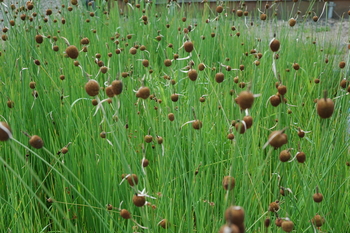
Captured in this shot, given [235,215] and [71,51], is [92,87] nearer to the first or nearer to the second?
[71,51]

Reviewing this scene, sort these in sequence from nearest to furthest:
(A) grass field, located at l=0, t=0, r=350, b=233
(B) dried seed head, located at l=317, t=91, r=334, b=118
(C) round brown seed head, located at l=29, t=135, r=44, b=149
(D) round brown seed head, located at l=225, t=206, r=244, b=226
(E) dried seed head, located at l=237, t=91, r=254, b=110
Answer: (D) round brown seed head, located at l=225, t=206, r=244, b=226, (E) dried seed head, located at l=237, t=91, r=254, b=110, (B) dried seed head, located at l=317, t=91, r=334, b=118, (C) round brown seed head, located at l=29, t=135, r=44, b=149, (A) grass field, located at l=0, t=0, r=350, b=233

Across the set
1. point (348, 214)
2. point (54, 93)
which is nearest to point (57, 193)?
point (54, 93)

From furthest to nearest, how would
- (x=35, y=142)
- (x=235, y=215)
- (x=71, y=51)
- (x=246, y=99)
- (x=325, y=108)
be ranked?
(x=71, y=51)
(x=35, y=142)
(x=325, y=108)
(x=246, y=99)
(x=235, y=215)

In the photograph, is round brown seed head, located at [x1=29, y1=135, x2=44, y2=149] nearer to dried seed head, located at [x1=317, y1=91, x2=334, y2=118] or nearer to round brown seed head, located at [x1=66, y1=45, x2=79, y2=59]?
round brown seed head, located at [x1=66, y1=45, x2=79, y2=59]

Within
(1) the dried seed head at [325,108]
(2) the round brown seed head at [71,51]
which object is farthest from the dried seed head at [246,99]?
(2) the round brown seed head at [71,51]

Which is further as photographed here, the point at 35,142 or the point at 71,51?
the point at 71,51

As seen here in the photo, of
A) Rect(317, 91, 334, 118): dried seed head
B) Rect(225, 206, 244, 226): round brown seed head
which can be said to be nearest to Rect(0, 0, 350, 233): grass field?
Rect(317, 91, 334, 118): dried seed head

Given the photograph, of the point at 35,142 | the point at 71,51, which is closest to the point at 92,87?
the point at 35,142

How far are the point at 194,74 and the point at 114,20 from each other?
2954mm

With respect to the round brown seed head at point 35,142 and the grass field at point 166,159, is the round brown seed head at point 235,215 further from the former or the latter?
the round brown seed head at point 35,142

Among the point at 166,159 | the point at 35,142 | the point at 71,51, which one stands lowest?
the point at 166,159

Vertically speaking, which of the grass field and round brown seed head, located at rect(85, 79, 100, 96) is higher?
round brown seed head, located at rect(85, 79, 100, 96)

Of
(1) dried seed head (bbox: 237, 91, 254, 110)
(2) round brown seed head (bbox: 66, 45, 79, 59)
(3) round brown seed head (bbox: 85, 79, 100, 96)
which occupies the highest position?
(1) dried seed head (bbox: 237, 91, 254, 110)

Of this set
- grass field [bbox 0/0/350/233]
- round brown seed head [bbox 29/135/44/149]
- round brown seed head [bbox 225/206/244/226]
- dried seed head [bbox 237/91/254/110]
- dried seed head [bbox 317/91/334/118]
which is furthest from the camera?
grass field [bbox 0/0/350/233]
